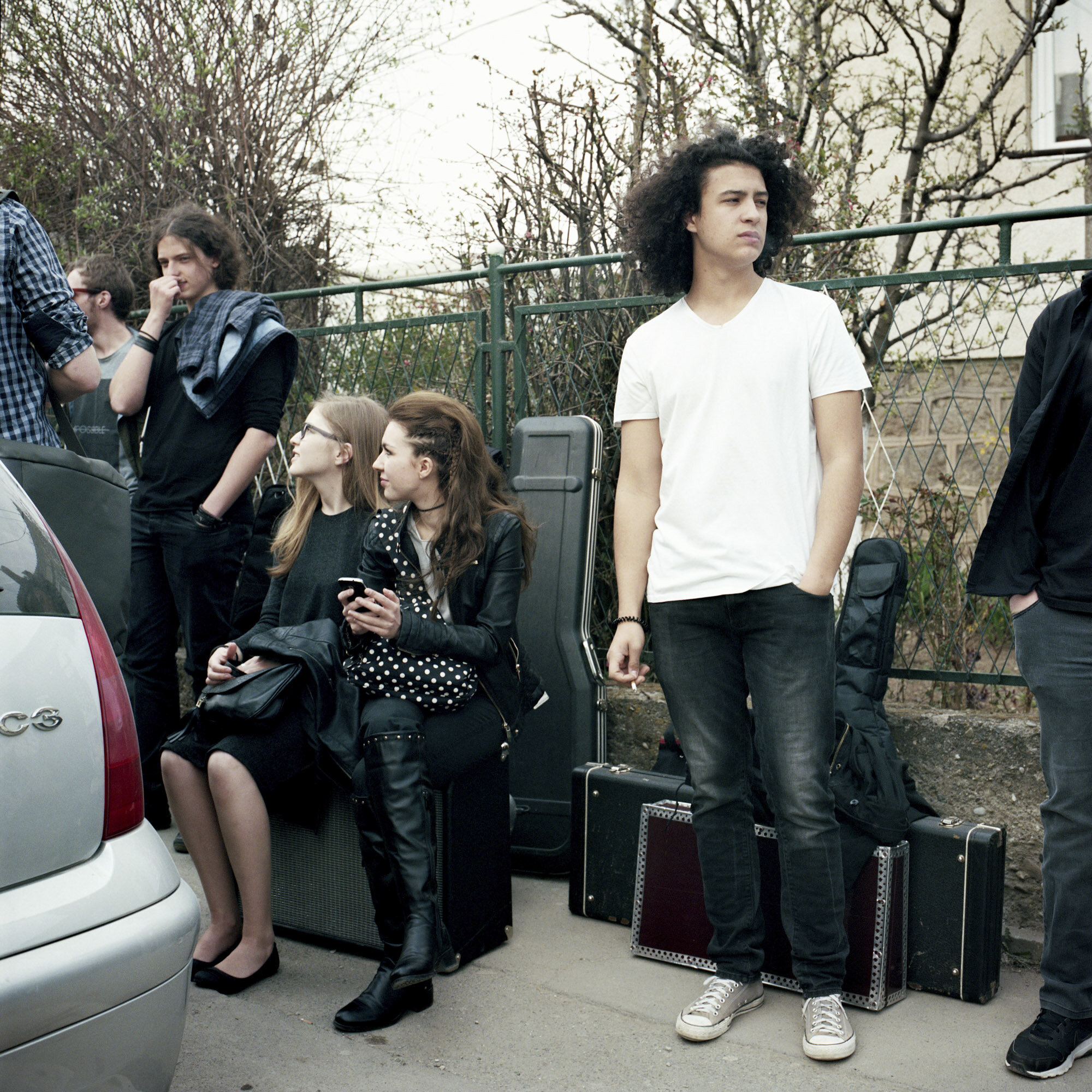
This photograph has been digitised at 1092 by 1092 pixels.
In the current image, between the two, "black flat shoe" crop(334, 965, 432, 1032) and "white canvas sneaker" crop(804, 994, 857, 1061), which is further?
"black flat shoe" crop(334, 965, 432, 1032)

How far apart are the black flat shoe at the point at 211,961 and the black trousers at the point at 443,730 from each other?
1.99 ft

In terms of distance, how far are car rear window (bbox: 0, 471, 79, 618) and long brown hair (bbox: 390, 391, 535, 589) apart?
1365 millimetres

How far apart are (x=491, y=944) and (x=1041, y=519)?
6.03ft

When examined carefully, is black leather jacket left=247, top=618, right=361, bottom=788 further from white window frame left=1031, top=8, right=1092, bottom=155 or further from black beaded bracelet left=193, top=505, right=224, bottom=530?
white window frame left=1031, top=8, right=1092, bottom=155

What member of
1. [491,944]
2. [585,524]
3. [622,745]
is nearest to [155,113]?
[585,524]

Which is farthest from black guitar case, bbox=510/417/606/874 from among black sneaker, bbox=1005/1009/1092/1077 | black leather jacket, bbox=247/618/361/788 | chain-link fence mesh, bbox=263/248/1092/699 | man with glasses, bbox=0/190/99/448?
black sneaker, bbox=1005/1009/1092/1077

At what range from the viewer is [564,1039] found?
112 inches

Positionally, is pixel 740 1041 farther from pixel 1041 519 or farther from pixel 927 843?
pixel 1041 519

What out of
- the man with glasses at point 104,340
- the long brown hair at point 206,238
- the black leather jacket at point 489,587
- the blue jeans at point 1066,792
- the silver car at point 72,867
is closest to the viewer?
the silver car at point 72,867

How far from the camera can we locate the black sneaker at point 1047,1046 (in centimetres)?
259

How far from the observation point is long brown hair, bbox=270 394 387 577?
3.54 m

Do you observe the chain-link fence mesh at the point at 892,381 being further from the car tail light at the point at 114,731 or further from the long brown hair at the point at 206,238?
the car tail light at the point at 114,731

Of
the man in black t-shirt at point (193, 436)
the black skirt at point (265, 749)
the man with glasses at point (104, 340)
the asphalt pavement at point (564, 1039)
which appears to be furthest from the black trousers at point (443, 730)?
the man with glasses at point (104, 340)

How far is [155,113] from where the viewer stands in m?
6.75
